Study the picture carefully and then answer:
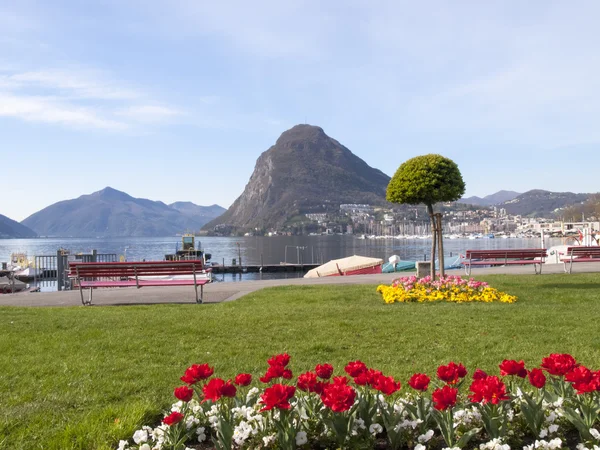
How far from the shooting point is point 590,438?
328cm

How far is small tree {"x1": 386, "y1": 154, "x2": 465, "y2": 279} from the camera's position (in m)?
12.8

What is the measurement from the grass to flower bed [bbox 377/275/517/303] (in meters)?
0.63

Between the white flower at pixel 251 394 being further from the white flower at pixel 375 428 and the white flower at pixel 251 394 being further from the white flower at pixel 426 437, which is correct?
the white flower at pixel 426 437

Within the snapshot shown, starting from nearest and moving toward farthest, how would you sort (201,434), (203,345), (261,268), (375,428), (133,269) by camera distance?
(375,428), (201,434), (203,345), (133,269), (261,268)

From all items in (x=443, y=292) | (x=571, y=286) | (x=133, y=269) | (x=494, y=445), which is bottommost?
(x=571, y=286)

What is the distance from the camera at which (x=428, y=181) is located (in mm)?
12734

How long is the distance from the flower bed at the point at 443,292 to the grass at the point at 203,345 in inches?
24.8

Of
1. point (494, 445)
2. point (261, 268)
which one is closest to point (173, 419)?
point (494, 445)

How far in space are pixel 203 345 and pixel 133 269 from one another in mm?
6578

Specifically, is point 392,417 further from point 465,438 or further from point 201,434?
point 201,434

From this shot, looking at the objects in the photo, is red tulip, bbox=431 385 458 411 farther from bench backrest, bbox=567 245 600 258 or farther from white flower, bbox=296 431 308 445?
bench backrest, bbox=567 245 600 258

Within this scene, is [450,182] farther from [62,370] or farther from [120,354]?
[62,370]

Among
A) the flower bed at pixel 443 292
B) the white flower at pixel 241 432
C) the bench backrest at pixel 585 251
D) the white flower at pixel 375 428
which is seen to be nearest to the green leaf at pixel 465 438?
the white flower at pixel 375 428

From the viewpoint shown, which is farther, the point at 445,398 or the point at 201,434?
the point at 201,434
